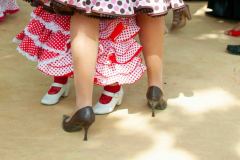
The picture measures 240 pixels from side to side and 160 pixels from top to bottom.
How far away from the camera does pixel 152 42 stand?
2.27 m

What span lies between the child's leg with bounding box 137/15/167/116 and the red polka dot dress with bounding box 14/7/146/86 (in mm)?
39

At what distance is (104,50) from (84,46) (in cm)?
27

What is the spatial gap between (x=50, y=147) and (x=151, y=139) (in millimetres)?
463

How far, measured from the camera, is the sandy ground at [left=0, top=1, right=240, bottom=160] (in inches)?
80.5

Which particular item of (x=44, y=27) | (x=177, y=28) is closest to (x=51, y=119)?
(x=44, y=27)

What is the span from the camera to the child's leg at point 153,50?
2.23 metres

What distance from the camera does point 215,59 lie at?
10.5ft

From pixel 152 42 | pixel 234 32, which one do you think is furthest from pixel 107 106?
pixel 234 32

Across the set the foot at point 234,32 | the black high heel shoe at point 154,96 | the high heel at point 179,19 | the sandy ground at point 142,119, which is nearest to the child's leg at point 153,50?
the black high heel shoe at point 154,96

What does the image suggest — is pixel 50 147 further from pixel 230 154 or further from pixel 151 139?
pixel 230 154

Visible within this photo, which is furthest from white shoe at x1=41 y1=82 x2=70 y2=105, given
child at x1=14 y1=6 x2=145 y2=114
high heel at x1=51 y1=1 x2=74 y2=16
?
high heel at x1=51 y1=1 x2=74 y2=16

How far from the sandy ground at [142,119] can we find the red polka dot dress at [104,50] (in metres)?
0.22

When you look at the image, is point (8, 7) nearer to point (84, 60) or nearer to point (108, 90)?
point (108, 90)

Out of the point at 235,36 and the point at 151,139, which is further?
the point at 235,36
